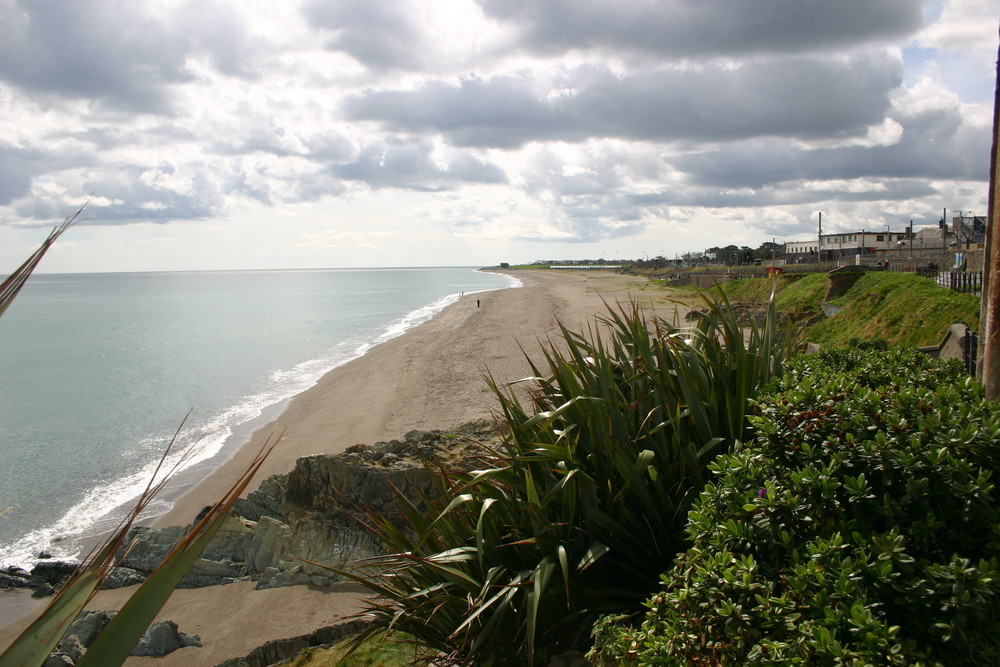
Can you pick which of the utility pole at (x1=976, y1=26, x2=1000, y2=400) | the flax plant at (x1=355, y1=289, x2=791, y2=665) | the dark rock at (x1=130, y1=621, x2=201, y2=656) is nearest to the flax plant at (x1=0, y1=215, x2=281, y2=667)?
the flax plant at (x1=355, y1=289, x2=791, y2=665)

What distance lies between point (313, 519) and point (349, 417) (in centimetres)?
949

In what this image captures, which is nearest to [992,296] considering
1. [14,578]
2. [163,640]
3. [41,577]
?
[163,640]

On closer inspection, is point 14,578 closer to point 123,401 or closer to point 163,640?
point 163,640

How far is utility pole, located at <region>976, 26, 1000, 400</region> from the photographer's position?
10.7 ft

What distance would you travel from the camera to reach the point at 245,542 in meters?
7.78

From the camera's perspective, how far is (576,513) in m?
3.65

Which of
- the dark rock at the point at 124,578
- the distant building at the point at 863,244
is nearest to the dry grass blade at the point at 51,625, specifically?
the dark rock at the point at 124,578

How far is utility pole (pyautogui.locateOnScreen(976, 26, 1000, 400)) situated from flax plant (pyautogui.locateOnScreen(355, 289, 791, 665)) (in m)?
1.07

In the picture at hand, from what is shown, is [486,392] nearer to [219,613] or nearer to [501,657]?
[219,613]

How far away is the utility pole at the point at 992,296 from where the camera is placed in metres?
3.25

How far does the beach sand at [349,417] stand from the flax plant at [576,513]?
2.51 feet

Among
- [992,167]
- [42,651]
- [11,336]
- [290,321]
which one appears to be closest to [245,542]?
[42,651]

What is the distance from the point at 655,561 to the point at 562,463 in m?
0.70

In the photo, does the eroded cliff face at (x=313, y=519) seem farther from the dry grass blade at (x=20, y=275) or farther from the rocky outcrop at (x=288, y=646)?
the dry grass blade at (x=20, y=275)
